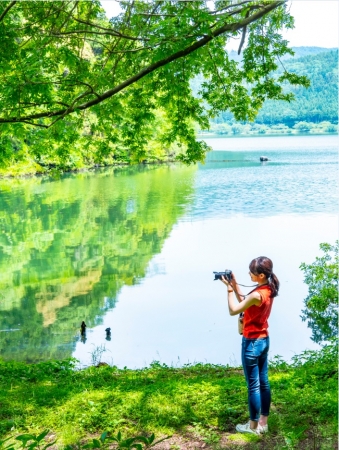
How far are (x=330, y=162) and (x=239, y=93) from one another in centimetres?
4110

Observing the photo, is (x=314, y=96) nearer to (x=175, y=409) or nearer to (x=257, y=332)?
(x=175, y=409)

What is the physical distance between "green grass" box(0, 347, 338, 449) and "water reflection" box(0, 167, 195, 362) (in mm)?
4767

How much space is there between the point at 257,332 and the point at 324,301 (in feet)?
25.4

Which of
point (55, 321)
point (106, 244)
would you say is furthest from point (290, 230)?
point (55, 321)

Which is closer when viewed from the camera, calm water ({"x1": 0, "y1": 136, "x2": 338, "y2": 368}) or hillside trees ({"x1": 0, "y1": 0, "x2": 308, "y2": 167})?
hillside trees ({"x1": 0, "y1": 0, "x2": 308, "y2": 167})

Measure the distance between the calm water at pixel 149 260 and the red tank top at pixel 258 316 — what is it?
534 centimetres

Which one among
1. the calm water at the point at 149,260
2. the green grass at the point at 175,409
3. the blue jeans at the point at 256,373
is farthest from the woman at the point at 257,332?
the calm water at the point at 149,260

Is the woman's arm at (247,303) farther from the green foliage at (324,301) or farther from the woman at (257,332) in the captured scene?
the green foliage at (324,301)

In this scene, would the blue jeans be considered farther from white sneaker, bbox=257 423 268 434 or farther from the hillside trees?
the hillside trees

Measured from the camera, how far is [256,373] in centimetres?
418

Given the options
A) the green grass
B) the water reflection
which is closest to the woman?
the green grass

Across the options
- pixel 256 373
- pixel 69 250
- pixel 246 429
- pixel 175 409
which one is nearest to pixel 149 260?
pixel 69 250

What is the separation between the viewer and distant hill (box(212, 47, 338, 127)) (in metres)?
93.6

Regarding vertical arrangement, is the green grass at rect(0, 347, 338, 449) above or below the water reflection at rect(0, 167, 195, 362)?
above
